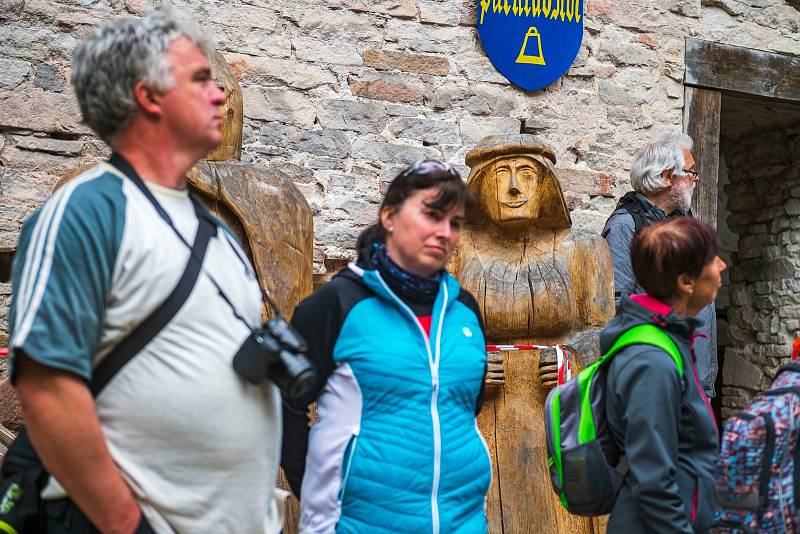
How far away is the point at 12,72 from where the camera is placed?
15.4 ft

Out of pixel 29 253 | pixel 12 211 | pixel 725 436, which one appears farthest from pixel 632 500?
pixel 12 211

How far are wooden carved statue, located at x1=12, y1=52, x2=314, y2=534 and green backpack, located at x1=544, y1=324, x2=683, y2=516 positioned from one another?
1.22 m

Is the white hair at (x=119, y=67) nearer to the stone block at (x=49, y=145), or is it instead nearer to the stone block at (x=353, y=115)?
the stone block at (x=49, y=145)

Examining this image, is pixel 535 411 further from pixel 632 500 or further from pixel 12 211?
pixel 12 211

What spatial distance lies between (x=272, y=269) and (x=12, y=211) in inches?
66.9

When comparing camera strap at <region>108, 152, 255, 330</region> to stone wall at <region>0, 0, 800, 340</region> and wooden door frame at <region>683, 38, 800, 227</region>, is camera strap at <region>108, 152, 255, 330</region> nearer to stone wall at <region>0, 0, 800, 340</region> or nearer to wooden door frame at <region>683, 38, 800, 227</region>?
stone wall at <region>0, 0, 800, 340</region>

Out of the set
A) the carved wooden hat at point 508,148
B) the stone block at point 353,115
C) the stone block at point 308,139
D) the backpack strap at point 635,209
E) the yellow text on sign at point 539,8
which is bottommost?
the backpack strap at point 635,209

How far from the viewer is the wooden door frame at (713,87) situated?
6242 mm

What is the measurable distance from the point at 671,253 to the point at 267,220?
152 centimetres

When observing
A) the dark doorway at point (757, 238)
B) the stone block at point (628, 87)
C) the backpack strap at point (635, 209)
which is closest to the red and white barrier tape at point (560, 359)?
the backpack strap at point (635, 209)

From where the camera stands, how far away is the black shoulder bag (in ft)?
5.55

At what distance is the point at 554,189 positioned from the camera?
3.85 metres

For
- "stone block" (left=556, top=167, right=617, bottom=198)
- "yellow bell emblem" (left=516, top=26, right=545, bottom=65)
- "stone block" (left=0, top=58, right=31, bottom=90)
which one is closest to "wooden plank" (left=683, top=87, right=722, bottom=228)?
"stone block" (left=556, top=167, right=617, bottom=198)

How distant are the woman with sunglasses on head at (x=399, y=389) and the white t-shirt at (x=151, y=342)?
38cm
